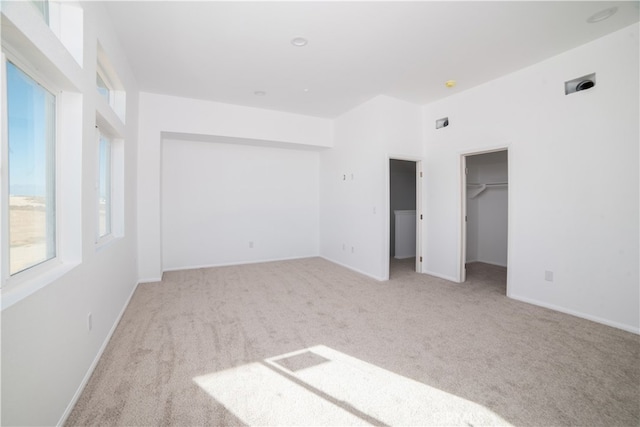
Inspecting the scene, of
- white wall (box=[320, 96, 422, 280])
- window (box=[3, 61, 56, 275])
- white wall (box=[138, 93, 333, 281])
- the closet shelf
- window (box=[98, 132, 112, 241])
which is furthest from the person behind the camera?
the closet shelf

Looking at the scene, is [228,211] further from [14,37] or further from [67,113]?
[14,37]

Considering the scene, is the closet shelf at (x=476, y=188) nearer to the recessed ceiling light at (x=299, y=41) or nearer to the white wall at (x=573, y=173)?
the white wall at (x=573, y=173)

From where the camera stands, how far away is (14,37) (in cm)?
124

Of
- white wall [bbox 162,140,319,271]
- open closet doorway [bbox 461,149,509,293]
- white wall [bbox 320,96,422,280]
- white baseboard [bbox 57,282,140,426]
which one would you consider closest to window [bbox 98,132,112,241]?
white baseboard [bbox 57,282,140,426]

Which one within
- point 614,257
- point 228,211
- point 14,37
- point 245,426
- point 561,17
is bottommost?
point 245,426

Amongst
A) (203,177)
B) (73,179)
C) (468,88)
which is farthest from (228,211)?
(468,88)

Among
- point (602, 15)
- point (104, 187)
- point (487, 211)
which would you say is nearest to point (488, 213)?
point (487, 211)

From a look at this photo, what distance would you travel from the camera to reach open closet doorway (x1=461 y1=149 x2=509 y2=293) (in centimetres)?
541

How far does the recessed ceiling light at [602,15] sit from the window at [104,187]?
477cm

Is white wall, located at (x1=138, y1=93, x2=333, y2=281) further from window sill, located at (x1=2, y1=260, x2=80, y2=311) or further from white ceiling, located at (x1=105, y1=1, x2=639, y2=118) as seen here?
window sill, located at (x1=2, y1=260, x2=80, y2=311)

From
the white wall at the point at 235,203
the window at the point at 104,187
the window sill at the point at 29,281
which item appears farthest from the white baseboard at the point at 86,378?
the white wall at the point at 235,203

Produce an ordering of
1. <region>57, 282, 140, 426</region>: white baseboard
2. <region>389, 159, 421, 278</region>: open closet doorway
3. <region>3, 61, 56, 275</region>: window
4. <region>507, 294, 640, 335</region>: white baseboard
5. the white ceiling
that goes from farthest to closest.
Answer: <region>389, 159, 421, 278</region>: open closet doorway, <region>507, 294, 640, 335</region>: white baseboard, the white ceiling, <region>57, 282, 140, 426</region>: white baseboard, <region>3, 61, 56, 275</region>: window

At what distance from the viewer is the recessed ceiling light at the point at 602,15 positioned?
96.0 inches

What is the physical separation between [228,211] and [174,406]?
4.08m
